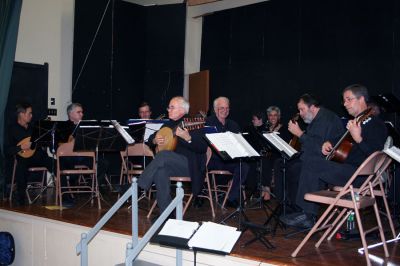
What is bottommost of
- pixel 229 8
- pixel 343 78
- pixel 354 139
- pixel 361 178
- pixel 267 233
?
pixel 267 233

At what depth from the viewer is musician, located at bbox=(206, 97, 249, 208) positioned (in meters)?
5.29

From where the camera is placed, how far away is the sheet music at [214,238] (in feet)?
9.38

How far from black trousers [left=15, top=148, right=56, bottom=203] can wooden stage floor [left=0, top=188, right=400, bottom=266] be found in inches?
9.1

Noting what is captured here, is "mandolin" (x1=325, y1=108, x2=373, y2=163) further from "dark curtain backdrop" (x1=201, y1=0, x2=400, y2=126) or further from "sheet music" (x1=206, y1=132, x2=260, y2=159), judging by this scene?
"dark curtain backdrop" (x1=201, y1=0, x2=400, y2=126)

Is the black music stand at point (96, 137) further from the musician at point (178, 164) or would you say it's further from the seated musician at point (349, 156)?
the seated musician at point (349, 156)

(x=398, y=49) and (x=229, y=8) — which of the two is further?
(x=229, y=8)

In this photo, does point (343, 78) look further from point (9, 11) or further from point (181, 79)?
point (9, 11)

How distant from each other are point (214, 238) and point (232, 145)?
1229 mm

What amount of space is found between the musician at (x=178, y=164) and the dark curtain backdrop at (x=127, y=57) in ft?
13.4

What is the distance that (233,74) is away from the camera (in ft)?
29.1

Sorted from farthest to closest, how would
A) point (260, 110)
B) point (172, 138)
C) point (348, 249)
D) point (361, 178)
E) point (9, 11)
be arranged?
1. point (260, 110)
2. point (9, 11)
3. point (172, 138)
4. point (361, 178)
5. point (348, 249)

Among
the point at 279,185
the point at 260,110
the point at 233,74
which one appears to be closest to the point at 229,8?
the point at 233,74

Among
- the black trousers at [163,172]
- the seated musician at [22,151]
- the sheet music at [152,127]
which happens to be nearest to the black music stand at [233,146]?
the black trousers at [163,172]

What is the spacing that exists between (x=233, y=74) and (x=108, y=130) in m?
3.80
